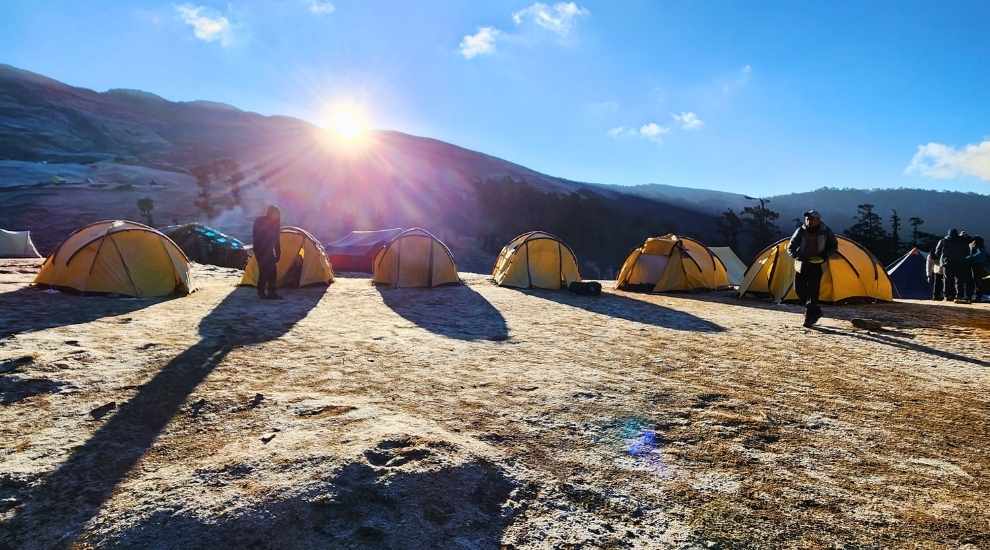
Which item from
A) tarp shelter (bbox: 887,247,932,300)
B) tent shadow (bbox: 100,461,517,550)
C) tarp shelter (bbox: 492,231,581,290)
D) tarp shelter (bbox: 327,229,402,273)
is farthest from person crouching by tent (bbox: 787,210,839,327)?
tarp shelter (bbox: 327,229,402,273)

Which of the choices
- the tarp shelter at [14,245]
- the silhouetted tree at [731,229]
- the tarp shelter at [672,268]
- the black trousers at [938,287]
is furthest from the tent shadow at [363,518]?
the silhouetted tree at [731,229]

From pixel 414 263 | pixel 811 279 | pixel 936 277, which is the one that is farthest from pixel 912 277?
pixel 414 263

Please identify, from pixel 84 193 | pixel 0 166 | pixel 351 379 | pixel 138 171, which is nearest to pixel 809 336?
pixel 351 379

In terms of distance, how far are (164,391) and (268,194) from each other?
64.2 meters

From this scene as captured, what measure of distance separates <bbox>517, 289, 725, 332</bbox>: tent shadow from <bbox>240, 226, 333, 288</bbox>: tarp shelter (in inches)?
262

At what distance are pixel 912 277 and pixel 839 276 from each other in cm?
1218

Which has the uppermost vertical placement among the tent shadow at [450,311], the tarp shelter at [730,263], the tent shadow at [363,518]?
the tarp shelter at [730,263]

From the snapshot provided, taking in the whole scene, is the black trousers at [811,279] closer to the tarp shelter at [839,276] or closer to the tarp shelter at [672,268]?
the tarp shelter at [839,276]

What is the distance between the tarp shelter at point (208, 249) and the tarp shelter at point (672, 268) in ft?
60.9

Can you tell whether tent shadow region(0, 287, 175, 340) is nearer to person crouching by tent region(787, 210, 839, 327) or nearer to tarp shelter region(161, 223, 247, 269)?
tarp shelter region(161, 223, 247, 269)

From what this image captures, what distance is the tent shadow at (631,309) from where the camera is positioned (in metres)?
Result: 9.87

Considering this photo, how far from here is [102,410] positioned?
14.6 ft

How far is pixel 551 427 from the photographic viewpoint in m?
4.33

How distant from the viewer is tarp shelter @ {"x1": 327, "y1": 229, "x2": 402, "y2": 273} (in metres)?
23.8
